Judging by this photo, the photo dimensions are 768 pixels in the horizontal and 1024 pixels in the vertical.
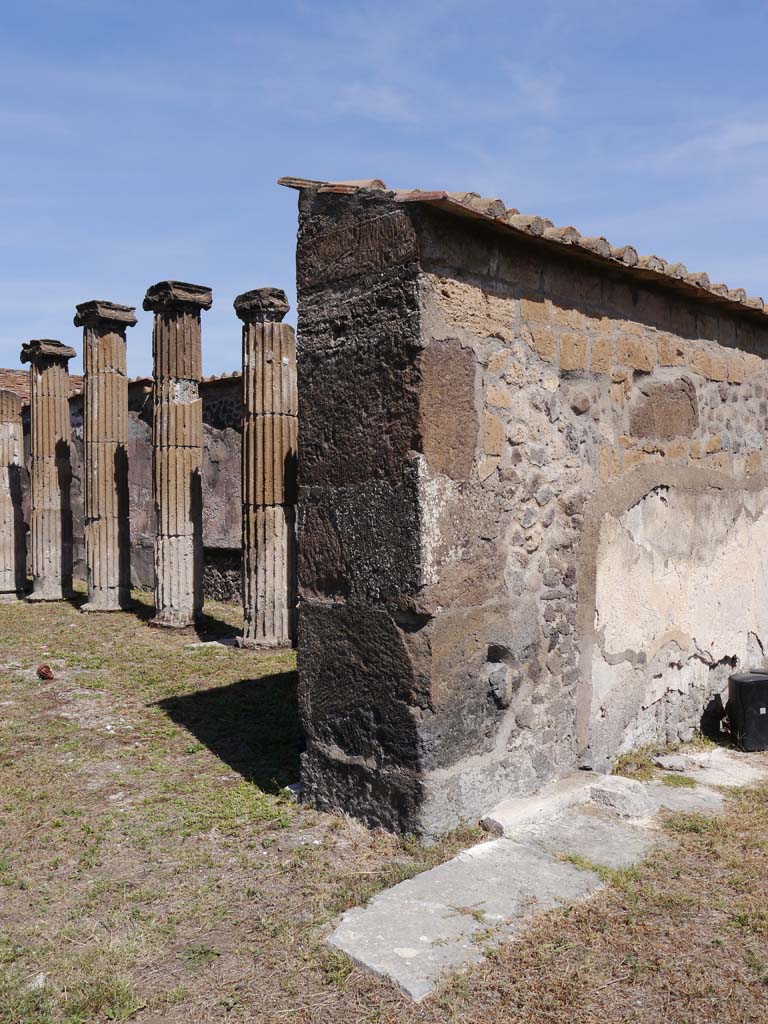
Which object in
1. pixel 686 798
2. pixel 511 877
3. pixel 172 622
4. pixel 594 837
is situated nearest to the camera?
pixel 511 877

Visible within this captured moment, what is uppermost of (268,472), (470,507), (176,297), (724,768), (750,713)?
(176,297)

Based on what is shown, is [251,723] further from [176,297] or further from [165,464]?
[176,297]

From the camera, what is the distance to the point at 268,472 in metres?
8.95

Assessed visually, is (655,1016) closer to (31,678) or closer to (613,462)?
(613,462)

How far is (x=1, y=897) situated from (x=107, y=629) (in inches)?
263

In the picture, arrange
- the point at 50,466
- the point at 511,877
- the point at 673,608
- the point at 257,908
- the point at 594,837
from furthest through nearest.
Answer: the point at 50,466, the point at 673,608, the point at 594,837, the point at 511,877, the point at 257,908

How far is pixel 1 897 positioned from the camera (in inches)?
135

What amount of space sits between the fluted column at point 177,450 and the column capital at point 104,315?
1273mm

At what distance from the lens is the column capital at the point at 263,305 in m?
8.95

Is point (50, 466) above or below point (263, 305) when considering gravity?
below

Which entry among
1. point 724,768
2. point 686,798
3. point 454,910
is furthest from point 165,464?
point 454,910

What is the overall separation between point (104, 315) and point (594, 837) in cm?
947

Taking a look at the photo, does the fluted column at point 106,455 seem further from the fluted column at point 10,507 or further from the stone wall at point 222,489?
the fluted column at point 10,507

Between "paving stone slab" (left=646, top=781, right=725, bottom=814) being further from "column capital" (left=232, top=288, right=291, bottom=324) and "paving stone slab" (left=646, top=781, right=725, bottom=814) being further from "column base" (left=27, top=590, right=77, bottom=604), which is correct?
"column base" (left=27, top=590, right=77, bottom=604)
